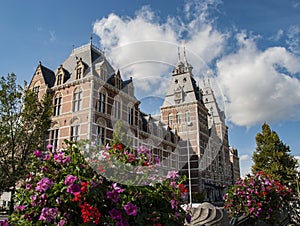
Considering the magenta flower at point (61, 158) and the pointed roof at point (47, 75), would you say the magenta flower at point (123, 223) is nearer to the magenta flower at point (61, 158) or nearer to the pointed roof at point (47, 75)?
the magenta flower at point (61, 158)

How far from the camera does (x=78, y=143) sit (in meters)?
4.00

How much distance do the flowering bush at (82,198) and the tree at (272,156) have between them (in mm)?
26289

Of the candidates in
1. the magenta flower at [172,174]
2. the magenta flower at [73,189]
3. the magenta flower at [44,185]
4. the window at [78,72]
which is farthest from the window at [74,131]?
the magenta flower at [73,189]

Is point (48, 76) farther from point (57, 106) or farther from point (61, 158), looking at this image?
point (61, 158)

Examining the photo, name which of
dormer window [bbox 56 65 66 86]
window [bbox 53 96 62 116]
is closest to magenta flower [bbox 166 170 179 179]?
window [bbox 53 96 62 116]

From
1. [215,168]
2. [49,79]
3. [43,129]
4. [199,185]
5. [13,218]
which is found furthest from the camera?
[215,168]

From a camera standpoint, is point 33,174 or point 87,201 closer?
point 87,201

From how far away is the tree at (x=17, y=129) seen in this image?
15.4m

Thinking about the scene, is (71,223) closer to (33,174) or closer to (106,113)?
(33,174)

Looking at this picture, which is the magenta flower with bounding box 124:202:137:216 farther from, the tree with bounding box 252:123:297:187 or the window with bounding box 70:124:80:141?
the tree with bounding box 252:123:297:187

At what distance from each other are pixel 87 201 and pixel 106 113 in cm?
2033

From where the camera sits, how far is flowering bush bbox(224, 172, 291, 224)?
7.87 m

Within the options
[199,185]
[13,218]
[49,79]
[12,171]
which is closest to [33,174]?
[13,218]

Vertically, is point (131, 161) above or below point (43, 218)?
above
